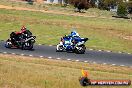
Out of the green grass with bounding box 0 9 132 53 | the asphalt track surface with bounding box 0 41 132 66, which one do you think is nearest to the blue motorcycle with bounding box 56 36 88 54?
the asphalt track surface with bounding box 0 41 132 66

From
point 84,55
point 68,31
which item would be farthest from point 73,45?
point 68,31

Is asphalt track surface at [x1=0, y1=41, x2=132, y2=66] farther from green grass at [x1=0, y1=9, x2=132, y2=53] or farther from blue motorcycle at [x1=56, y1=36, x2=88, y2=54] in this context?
green grass at [x1=0, y1=9, x2=132, y2=53]

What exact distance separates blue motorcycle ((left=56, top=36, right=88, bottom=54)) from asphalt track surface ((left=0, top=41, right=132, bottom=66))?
555mm

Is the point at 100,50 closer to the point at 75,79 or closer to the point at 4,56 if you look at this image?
the point at 4,56

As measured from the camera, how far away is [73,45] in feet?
105

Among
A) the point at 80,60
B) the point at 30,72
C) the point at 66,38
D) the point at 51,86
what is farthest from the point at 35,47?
the point at 51,86

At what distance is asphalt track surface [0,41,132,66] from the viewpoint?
29094 mm

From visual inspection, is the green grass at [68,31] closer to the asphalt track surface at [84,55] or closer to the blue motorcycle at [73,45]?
the asphalt track surface at [84,55]

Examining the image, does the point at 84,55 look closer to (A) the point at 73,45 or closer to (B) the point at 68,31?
(A) the point at 73,45

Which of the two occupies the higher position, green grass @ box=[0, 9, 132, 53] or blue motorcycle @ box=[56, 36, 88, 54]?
blue motorcycle @ box=[56, 36, 88, 54]

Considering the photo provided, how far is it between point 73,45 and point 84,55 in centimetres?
153

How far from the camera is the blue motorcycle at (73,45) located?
3191 centimetres

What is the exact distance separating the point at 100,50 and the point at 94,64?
302 inches

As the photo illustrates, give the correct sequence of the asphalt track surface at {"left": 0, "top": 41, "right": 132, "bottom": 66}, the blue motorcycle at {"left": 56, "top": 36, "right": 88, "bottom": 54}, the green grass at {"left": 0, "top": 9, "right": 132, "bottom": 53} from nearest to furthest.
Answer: the asphalt track surface at {"left": 0, "top": 41, "right": 132, "bottom": 66}, the blue motorcycle at {"left": 56, "top": 36, "right": 88, "bottom": 54}, the green grass at {"left": 0, "top": 9, "right": 132, "bottom": 53}
